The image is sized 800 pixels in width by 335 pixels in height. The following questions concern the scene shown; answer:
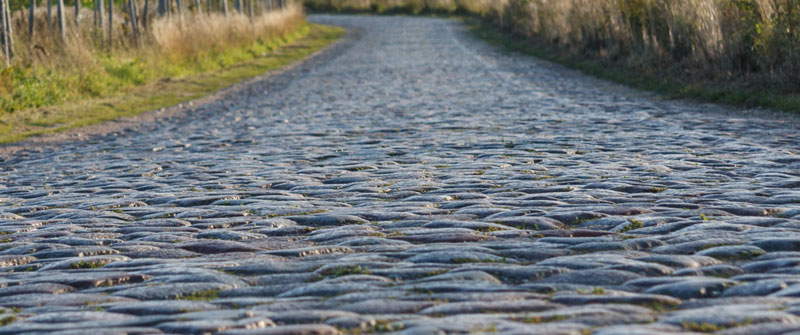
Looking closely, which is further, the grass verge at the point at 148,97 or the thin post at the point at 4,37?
the thin post at the point at 4,37

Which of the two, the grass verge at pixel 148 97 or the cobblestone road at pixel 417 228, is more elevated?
the cobblestone road at pixel 417 228

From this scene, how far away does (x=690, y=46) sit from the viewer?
15.4m

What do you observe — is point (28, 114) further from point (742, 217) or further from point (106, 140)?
point (742, 217)

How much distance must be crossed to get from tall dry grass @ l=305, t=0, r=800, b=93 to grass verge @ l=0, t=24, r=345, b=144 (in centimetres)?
805

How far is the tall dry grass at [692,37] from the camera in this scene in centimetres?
1241

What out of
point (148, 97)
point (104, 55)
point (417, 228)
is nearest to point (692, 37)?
point (148, 97)

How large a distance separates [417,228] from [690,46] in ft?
37.8

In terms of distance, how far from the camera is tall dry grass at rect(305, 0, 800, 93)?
12414 millimetres

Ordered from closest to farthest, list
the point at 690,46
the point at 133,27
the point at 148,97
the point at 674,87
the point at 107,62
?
the point at 674,87, the point at 690,46, the point at 148,97, the point at 107,62, the point at 133,27

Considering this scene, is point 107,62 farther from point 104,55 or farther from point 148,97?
point 148,97

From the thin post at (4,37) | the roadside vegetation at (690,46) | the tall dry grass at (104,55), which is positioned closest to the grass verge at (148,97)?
the tall dry grass at (104,55)

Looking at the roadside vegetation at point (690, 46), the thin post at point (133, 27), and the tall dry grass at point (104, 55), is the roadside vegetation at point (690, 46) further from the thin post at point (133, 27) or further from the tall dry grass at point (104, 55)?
the thin post at point (133, 27)

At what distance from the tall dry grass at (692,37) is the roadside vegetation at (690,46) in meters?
0.01

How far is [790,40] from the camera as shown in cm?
1221
